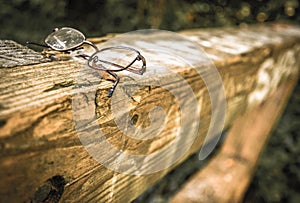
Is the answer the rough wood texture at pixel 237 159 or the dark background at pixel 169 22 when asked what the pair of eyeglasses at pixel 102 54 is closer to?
the rough wood texture at pixel 237 159

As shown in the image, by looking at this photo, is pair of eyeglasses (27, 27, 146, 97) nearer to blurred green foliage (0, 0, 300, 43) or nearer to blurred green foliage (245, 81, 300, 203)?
blurred green foliage (0, 0, 300, 43)

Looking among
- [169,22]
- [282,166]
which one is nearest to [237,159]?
[282,166]

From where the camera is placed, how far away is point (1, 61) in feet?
1.90

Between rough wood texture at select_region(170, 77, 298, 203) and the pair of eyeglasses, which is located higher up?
the pair of eyeglasses

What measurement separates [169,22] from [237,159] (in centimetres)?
227

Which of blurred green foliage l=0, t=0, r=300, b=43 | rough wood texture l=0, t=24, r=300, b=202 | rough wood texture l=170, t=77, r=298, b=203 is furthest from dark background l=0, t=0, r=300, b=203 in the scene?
rough wood texture l=0, t=24, r=300, b=202

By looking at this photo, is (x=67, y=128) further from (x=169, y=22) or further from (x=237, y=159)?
(x=169, y=22)

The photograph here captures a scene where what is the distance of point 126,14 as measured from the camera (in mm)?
3184

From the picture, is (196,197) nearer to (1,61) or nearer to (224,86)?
(224,86)

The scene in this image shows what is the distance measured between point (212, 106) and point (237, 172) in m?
0.93

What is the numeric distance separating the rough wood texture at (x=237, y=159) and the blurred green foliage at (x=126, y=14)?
73.7 inches

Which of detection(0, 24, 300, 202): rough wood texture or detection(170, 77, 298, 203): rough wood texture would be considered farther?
detection(170, 77, 298, 203): rough wood texture

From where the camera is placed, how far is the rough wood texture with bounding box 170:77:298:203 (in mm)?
1556

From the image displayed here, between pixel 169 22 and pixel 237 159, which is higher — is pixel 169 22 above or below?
above
